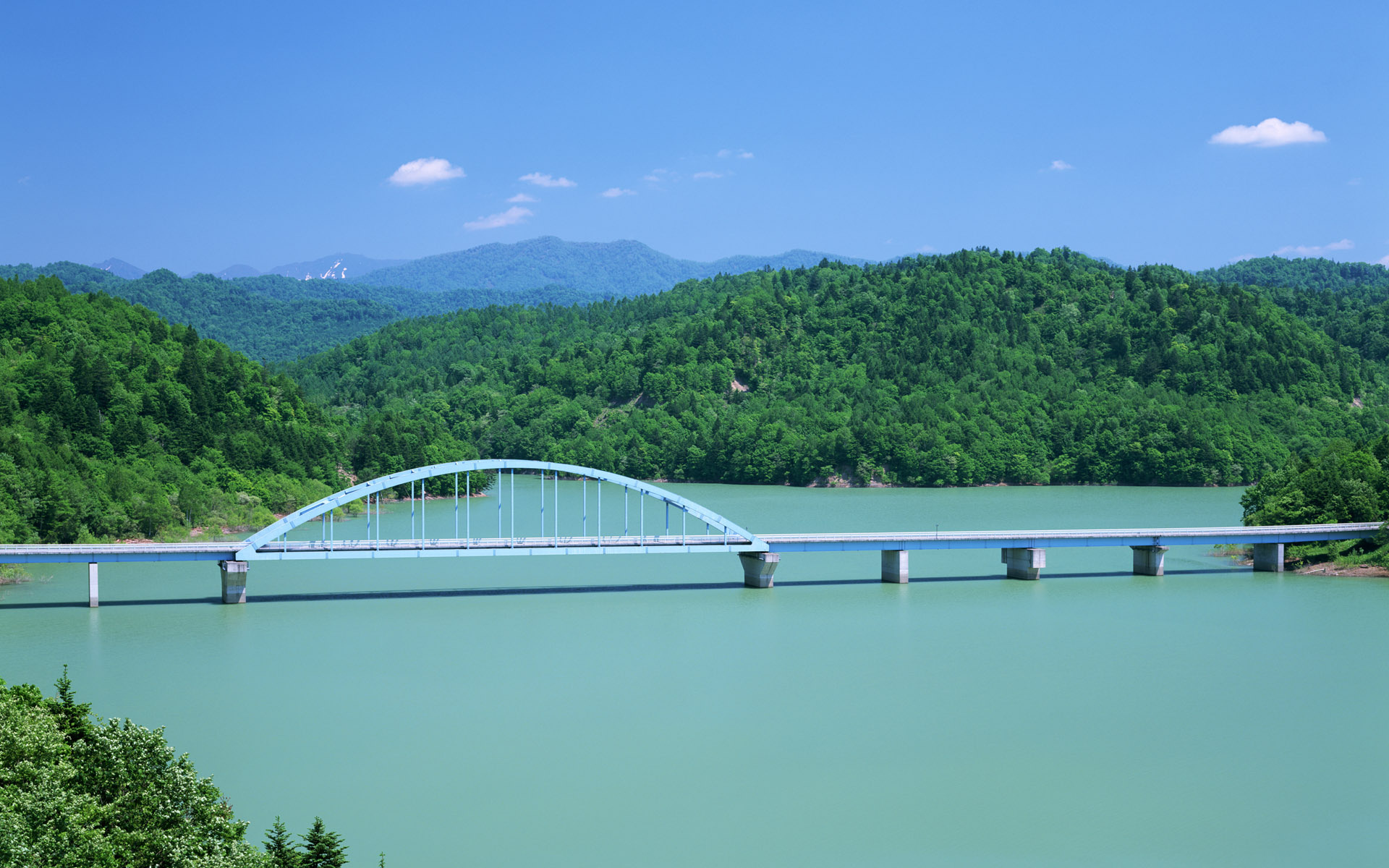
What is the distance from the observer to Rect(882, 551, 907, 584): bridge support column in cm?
4694

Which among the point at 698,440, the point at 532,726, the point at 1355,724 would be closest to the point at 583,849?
the point at 532,726

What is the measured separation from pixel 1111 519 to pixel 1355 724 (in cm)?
4377

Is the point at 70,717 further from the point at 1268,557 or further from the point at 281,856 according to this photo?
the point at 1268,557

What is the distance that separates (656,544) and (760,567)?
12.4ft

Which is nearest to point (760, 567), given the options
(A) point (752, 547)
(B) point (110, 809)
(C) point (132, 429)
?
(A) point (752, 547)

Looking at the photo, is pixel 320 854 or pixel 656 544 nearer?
pixel 320 854

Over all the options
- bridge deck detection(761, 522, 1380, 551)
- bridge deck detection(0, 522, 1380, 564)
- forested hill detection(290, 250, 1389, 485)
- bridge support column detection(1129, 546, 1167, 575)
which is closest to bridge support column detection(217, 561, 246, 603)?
bridge deck detection(0, 522, 1380, 564)

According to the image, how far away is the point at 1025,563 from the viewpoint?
47.9 meters

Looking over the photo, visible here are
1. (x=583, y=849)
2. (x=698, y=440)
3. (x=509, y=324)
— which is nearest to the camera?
(x=583, y=849)

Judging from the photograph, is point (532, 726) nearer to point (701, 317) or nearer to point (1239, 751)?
point (1239, 751)

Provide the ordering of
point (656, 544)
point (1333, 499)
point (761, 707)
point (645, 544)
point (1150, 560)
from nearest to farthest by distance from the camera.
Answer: point (761, 707)
point (645, 544)
point (656, 544)
point (1150, 560)
point (1333, 499)

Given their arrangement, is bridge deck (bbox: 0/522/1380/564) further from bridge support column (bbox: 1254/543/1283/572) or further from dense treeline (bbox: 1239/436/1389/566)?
dense treeline (bbox: 1239/436/1389/566)

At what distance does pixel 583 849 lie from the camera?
2058 cm

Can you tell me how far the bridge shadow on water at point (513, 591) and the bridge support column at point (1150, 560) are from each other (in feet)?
1.38
